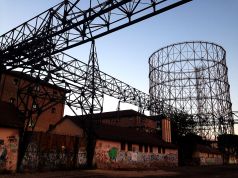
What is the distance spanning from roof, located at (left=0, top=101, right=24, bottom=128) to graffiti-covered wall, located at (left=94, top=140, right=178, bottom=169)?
23.6ft

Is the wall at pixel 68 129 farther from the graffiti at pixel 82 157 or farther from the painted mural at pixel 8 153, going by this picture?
the painted mural at pixel 8 153

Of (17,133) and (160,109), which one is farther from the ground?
(160,109)

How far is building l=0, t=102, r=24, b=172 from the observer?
17.6 meters

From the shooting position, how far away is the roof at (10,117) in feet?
59.5

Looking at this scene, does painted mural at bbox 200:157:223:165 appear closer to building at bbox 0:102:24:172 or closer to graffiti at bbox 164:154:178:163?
graffiti at bbox 164:154:178:163

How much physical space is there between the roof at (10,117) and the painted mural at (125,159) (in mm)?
7277

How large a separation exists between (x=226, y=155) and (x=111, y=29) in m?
54.9

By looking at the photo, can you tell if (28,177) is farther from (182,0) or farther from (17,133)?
(182,0)

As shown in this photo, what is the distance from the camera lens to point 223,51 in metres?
43.0

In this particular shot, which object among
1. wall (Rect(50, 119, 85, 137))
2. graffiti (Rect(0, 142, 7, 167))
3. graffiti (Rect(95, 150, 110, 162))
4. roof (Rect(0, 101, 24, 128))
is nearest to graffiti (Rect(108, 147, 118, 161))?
graffiti (Rect(95, 150, 110, 162))

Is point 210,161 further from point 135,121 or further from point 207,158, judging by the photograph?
point 135,121

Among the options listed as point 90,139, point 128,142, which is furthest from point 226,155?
point 90,139

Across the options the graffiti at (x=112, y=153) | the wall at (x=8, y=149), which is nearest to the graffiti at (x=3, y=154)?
the wall at (x=8, y=149)

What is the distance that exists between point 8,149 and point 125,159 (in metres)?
12.3
